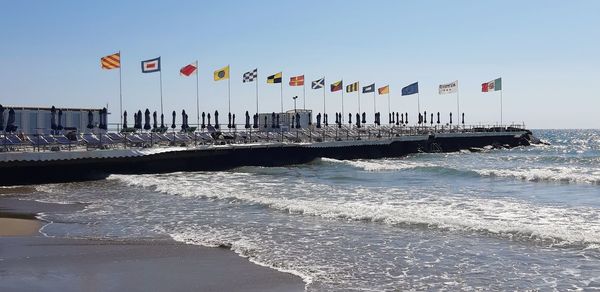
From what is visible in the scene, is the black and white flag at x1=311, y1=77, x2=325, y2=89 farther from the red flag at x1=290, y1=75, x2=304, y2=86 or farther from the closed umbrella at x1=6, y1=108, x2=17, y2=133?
the closed umbrella at x1=6, y1=108, x2=17, y2=133

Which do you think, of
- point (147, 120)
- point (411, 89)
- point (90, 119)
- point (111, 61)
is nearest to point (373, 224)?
point (111, 61)

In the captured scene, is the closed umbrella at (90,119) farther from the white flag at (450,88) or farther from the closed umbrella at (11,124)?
the white flag at (450,88)

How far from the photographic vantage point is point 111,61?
1467 inches

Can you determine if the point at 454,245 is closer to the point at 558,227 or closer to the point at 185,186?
the point at 558,227

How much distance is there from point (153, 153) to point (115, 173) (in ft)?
7.92

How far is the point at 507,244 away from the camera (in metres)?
13.2

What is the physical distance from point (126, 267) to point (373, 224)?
721 cm

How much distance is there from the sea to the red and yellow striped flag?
9.06 metres

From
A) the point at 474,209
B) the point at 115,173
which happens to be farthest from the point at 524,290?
the point at 115,173

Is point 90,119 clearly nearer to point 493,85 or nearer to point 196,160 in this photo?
point 196,160

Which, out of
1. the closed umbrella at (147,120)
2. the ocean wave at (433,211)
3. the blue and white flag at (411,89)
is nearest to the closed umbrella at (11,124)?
the closed umbrella at (147,120)

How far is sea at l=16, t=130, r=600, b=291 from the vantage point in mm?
10602

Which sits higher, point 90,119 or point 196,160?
point 90,119

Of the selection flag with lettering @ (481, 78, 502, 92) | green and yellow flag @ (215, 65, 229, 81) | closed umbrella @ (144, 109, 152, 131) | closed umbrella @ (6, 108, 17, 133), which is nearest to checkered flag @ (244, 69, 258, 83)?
green and yellow flag @ (215, 65, 229, 81)
